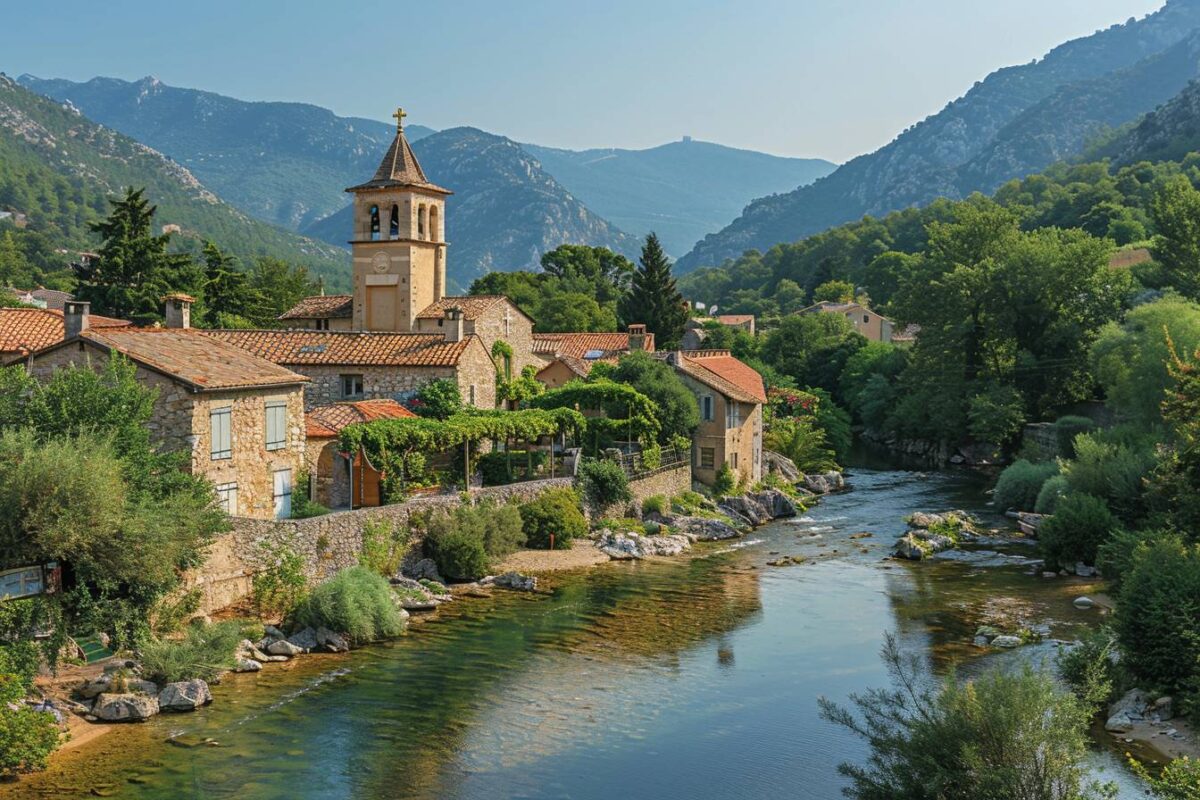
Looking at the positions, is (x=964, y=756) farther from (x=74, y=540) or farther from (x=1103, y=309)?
(x=1103, y=309)

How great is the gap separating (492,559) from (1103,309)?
1639 inches

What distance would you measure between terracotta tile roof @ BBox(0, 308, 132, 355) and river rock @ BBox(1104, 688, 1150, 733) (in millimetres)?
27141

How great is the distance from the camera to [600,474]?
3891 centimetres

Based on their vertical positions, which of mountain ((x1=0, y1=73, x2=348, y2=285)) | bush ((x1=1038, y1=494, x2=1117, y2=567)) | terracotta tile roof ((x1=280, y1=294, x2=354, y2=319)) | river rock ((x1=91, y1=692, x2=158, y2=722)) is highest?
mountain ((x1=0, y1=73, x2=348, y2=285))

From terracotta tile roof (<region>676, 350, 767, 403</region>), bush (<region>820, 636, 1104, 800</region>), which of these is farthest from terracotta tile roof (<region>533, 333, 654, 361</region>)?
bush (<region>820, 636, 1104, 800</region>)

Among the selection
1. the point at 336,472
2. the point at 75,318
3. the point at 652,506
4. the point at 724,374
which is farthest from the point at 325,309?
the point at 75,318

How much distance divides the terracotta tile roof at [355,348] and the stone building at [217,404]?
7.83 m

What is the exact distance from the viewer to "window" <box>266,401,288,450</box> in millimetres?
29516

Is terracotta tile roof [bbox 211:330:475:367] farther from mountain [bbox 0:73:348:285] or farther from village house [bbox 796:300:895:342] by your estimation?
mountain [bbox 0:73:348:285]

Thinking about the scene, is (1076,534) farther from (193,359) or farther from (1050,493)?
(193,359)

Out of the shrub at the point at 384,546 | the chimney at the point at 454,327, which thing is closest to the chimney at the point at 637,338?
the chimney at the point at 454,327

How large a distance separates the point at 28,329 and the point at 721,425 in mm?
24811

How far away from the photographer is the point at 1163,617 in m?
21.7

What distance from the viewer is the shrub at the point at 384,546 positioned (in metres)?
29.3
